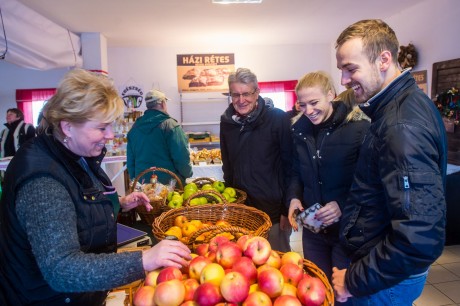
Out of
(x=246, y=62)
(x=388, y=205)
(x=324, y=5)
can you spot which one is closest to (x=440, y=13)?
(x=324, y=5)

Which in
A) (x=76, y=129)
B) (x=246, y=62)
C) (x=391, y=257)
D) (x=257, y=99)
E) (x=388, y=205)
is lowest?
(x=391, y=257)

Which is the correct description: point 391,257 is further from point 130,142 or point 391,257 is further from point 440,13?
point 440,13

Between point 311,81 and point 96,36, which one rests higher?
point 96,36

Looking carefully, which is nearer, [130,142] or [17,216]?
[17,216]

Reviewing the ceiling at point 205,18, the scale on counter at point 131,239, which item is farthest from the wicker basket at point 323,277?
the ceiling at point 205,18

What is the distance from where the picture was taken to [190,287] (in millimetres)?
1047

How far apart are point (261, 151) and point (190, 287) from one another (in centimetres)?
133

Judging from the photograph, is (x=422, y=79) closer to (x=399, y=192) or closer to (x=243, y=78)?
(x=243, y=78)

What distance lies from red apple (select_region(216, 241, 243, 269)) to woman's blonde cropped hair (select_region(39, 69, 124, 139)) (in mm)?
592

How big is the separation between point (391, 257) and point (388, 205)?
0.16 m

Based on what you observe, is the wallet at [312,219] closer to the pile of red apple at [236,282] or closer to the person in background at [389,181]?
the person in background at [389,181]

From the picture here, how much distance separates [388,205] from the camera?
1100mm

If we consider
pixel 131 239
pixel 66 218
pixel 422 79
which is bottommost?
pixel 131 239

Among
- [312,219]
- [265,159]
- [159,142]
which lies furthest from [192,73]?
[312,219]
